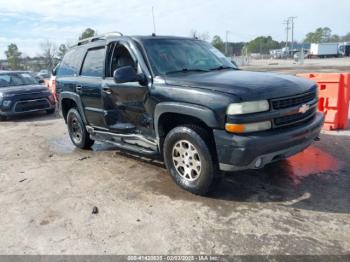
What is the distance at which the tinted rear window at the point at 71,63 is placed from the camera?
6.56 meters

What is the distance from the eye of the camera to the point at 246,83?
4.06 metres

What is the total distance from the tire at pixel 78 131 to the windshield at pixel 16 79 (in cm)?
625

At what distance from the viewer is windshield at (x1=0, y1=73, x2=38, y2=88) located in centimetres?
1223

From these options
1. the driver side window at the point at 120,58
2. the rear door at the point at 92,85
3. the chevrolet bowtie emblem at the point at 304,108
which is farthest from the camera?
the rear door at the point at 92,85

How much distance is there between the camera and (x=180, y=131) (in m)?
4.35

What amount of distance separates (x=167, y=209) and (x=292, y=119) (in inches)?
68.6

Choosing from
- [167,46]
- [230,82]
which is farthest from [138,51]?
[230,82]

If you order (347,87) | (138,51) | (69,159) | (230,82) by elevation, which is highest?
(138,51)

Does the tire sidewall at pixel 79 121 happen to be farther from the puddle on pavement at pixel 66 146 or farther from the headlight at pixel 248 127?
the headlight at pixel 248 127

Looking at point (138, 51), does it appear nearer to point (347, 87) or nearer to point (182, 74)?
point (182, 74)

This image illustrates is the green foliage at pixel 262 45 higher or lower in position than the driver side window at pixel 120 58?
lower

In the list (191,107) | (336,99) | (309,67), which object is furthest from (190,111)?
(309,67)

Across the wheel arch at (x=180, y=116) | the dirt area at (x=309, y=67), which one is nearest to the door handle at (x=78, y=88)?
the wheel arch at (x=180, y=116)

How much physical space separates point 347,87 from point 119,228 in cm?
593
